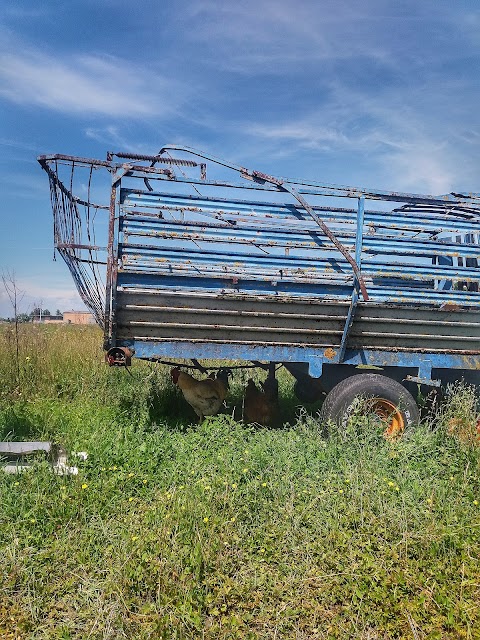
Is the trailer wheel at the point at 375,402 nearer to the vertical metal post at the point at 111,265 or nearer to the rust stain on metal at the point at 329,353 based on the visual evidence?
the rust stain on metal at the point at 329,353

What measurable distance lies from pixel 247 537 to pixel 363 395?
2385mm

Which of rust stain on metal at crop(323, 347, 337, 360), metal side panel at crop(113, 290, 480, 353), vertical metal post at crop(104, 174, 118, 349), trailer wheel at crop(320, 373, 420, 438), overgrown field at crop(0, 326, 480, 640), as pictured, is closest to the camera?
overgrown field at crop(0, 326, 480, 640)

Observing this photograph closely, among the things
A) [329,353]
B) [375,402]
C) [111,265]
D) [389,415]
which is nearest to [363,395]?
[375,402]

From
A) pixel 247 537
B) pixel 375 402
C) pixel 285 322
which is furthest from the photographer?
pixel 375 402

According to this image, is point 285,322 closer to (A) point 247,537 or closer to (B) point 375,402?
(B) point 375,402

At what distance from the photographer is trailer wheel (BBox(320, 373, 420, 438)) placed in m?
5.27

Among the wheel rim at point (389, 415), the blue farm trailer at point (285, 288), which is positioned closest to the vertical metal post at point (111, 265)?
the blue farm trailer at point (285, 288)

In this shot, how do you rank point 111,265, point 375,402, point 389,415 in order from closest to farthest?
point 111,265, point 375,402, point 389,415

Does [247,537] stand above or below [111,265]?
below

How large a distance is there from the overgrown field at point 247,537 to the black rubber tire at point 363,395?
22 centimetres

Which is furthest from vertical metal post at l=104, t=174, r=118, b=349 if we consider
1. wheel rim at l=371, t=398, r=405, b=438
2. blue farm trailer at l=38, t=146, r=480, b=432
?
wheel rim at l=371, t=398, r=405, b=438

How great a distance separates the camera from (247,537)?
11.0ft

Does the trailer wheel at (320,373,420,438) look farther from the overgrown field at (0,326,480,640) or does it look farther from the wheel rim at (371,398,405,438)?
the overgrown field at (0,326,480,640)

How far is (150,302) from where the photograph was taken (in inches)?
196
